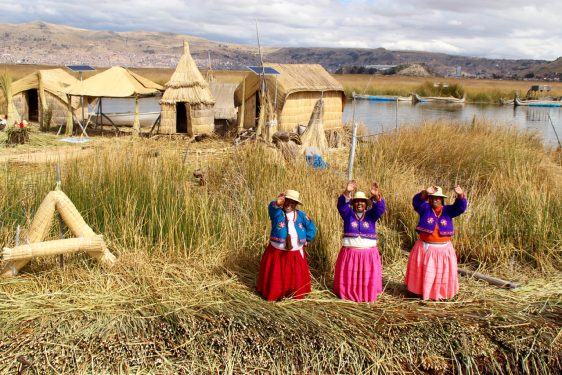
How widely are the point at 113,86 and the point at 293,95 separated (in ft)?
13.2

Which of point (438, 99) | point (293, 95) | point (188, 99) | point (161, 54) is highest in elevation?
point (161, 54)

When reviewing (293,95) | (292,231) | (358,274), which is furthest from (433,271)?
(293,95)

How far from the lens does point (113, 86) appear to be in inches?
488

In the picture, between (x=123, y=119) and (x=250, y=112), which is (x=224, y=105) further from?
(x=123, y=119)

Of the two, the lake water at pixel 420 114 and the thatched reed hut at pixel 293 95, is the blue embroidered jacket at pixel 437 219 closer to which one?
the thatched reed hut at pixel 293 95

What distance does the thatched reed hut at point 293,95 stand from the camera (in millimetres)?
12633

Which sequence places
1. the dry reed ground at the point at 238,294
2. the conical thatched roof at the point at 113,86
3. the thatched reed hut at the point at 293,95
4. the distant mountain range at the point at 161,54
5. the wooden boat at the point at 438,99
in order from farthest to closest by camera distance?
the distant mountain range at the point at 161,54, the wooden boat at the point at 438,99, the thatched reed hut at the point at 293,95, the conical thatched roof at the point at 113,86, the dry reed ground at the point at 238,294

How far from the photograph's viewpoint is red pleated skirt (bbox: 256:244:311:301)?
3.64m

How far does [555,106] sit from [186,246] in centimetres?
3374

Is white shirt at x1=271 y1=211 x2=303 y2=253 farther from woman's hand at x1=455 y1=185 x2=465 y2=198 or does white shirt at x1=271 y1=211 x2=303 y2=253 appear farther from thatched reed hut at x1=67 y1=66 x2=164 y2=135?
thatched reed hut at x1=67 y1=66 x2=164 y2=135

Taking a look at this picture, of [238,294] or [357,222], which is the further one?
[238,294]

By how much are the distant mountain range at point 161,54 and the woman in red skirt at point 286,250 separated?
102 meters

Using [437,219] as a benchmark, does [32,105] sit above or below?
above

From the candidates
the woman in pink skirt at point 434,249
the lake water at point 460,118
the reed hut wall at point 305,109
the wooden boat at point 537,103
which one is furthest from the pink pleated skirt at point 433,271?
the wooden boat at point 537,103
